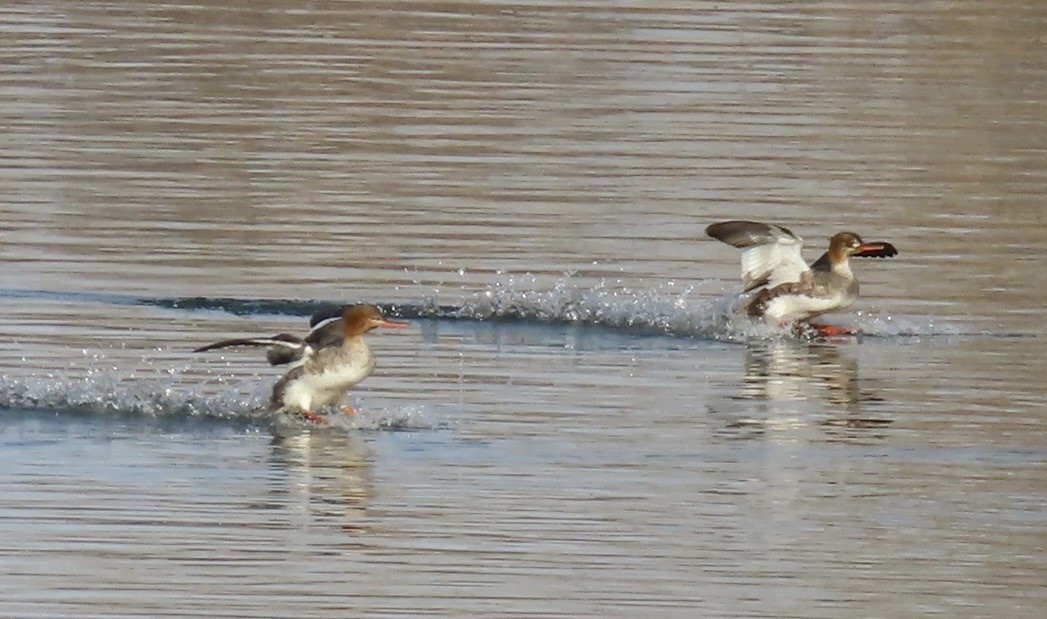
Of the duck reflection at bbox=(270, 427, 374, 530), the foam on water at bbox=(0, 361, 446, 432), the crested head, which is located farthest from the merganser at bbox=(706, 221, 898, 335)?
the duck reflection at bbox=(270, 427, 374, 530)

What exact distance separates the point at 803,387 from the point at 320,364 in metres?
3.44

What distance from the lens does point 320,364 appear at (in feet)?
49.6

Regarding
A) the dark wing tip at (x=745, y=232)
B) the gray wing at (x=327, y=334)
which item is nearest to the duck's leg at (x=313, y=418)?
the gray wing at (x=327, y=334)

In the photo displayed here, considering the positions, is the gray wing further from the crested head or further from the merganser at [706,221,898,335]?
the merganser at [706,221,898,335]

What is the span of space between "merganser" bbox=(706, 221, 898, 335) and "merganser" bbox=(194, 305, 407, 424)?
443 centimetres

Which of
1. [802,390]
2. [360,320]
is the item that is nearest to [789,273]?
[802,390]

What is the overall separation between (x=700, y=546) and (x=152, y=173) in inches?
588

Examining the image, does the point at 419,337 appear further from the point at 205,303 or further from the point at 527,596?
the point at 527,596

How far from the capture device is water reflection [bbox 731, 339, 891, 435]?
15.8m

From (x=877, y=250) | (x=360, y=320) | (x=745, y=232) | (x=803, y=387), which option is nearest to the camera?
(x=360, y=320)

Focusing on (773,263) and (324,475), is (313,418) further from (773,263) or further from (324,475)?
(773,263)

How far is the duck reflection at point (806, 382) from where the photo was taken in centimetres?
1605

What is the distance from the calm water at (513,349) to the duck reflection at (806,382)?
47 mm

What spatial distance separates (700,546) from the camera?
12.3 meters
